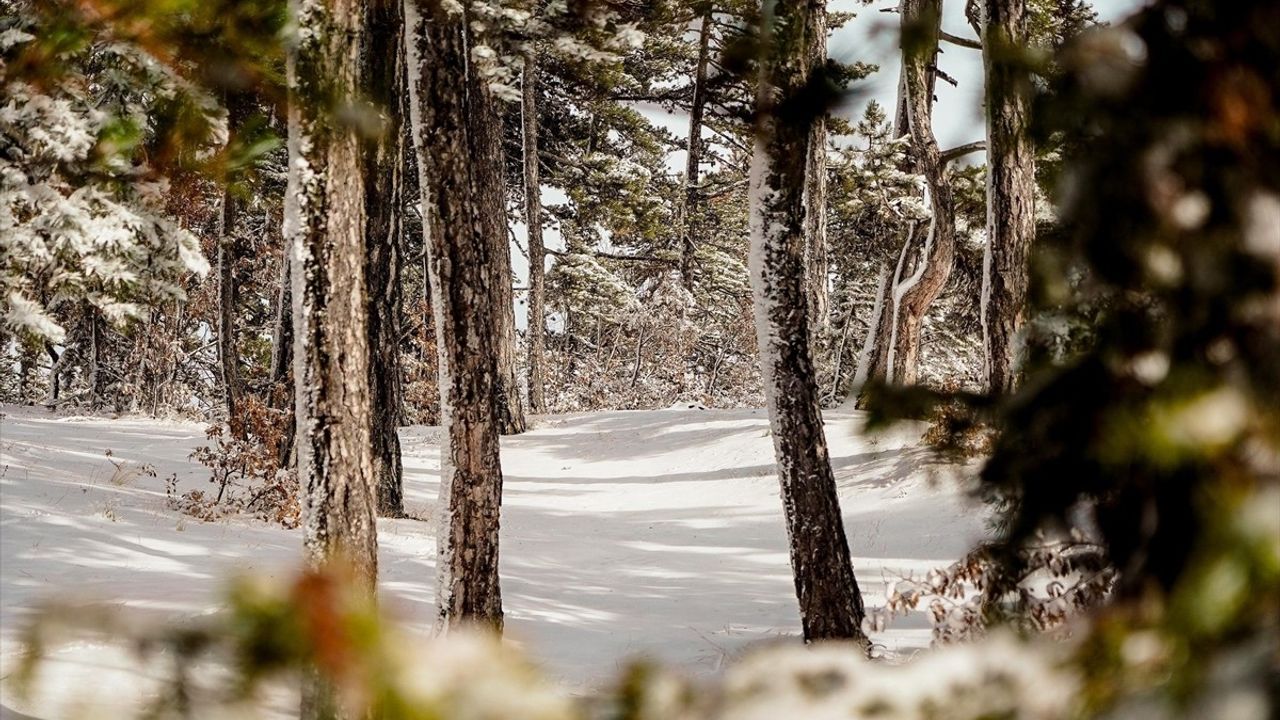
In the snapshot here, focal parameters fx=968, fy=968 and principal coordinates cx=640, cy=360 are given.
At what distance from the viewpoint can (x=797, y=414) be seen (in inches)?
205

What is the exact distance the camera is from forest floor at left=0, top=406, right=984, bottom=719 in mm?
5430

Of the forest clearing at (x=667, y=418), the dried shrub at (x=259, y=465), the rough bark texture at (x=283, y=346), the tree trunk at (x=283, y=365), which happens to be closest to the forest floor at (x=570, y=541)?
the forest clearing at (x=667, y=418)

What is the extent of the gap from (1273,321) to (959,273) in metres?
Answer: 17.1

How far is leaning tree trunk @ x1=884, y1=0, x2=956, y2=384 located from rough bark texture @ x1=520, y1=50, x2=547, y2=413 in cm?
727

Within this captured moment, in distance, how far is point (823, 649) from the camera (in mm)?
738

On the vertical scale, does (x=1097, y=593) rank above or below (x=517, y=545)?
above

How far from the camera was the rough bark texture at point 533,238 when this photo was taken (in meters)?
18.4

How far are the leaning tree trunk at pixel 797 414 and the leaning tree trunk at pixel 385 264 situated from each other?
17.1 ft

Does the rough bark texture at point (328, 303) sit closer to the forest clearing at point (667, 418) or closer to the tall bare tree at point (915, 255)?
the forest clearing at point (667, 418)

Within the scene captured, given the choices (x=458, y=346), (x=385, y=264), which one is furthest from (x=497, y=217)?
(x=458, y=346)

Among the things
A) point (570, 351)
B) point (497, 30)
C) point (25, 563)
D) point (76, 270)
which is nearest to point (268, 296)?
point (570, 351)

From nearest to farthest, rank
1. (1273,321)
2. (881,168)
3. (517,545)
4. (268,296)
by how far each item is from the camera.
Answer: (1273,321), (517,545), (881,168), (268,296)

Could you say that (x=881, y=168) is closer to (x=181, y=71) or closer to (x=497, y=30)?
(x=497, y=30)

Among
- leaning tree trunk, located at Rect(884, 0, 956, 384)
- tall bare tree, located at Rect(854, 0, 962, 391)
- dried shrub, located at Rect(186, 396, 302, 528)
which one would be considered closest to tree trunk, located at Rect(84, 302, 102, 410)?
dried shrub, located at Rect(186, 396, 302, 528)
